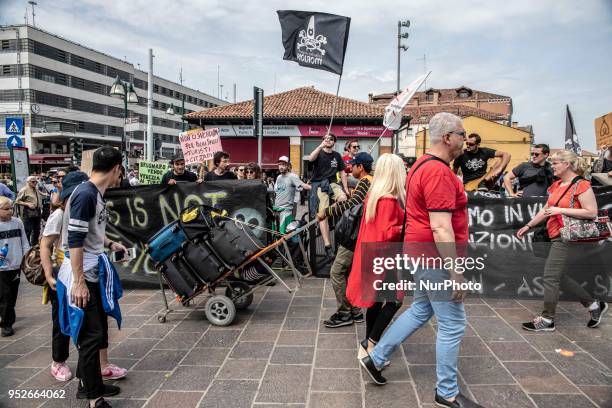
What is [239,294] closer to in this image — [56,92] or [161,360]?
[161,360]

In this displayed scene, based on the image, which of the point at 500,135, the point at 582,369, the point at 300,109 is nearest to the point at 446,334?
the point at 582,369

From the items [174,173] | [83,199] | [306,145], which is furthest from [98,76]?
[83,199]

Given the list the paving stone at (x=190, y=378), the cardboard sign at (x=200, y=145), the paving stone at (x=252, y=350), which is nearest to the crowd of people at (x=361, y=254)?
the paving stone at (x=190, y=378)

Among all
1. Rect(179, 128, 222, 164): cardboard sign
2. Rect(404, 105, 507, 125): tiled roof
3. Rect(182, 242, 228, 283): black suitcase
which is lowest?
Rect(182, 242, 228, 283): black suitcase

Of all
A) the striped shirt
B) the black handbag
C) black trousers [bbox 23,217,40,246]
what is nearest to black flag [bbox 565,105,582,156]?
the black handbag

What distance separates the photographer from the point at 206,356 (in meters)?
3.81

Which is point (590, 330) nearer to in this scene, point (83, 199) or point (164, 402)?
point (164, 402)

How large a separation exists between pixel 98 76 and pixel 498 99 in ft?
179

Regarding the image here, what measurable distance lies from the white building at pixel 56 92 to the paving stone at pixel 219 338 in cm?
3716

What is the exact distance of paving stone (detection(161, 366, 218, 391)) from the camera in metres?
3.26

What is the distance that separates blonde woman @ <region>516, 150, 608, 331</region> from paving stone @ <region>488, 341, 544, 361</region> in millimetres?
455

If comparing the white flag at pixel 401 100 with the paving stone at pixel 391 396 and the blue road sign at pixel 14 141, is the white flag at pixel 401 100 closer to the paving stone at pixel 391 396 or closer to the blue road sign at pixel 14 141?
the paving stone at pixel 391 396

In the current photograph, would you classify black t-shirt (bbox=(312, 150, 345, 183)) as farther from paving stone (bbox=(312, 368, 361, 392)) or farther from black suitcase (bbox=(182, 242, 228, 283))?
paving stone (bbox=(312, 368, 361, 392))

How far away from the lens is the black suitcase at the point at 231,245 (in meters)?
4.38
